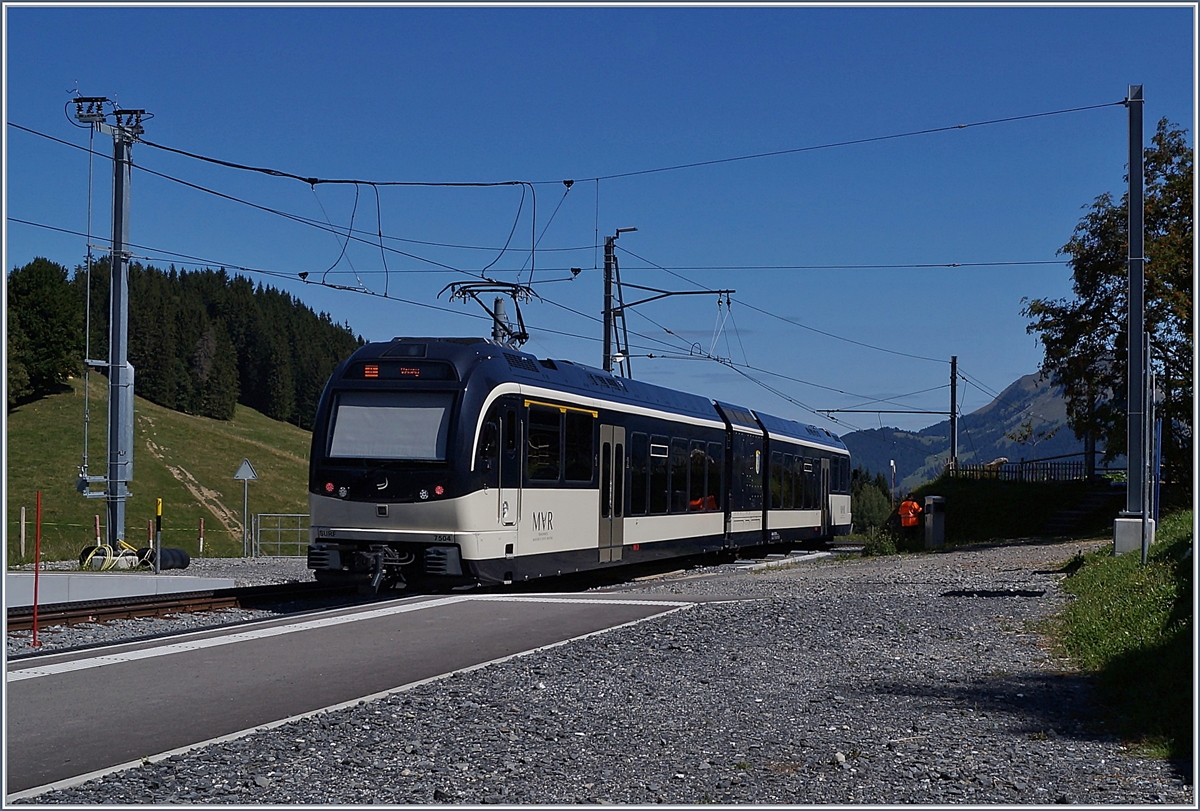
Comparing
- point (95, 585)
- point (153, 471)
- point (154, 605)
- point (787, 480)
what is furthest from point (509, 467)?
point (153, 471)

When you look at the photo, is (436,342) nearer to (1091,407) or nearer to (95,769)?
(95,769)

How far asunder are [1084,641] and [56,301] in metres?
103

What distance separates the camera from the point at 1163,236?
105ft

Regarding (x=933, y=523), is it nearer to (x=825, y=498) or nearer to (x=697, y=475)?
(x=825, y=498)

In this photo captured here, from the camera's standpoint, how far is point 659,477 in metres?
22.9

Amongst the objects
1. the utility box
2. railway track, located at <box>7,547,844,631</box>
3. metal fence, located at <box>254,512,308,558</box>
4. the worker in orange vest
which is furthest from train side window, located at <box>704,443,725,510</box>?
metal fence, located at <box>254,512,308,558</box>

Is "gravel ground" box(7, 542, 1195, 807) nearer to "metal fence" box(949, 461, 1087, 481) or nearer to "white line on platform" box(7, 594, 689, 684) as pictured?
"white line on platform" box(7, 594, 689, 684)

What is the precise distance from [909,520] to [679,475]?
11157mm

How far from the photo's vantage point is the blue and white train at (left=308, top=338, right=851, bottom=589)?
1641 centimetres

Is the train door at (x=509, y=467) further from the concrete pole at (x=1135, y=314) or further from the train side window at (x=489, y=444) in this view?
the concrete pole at (x=1135, y=314)

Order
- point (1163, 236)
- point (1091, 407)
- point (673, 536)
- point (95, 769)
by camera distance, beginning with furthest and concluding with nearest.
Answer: point (1091, 407) → point (1163, 236) → point (673, 536) → point (95, 769)

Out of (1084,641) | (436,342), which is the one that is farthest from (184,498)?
(1084,641)

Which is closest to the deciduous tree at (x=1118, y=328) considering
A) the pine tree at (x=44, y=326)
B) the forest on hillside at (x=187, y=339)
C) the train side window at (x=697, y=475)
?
the train side window at (x=697, y=475)

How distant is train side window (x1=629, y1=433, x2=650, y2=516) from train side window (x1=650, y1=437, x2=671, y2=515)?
252 mm
